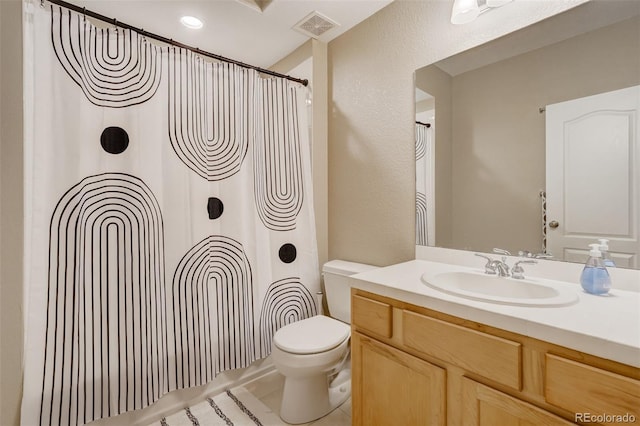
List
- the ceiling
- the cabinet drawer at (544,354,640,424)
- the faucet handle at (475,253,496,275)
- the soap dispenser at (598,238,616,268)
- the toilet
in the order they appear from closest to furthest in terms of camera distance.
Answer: the cabinet drawer at (544,354,640,424) → the soap dispenser at (598,238,616,268) → the faucet handle at (475,253,496,275) → the toilet → the ceiling

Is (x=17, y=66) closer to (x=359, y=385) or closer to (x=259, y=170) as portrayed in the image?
(x=259, y=170)

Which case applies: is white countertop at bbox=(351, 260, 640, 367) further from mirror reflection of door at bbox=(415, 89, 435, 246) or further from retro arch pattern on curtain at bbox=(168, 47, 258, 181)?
retro arch pattern on curtain at bbox=(168, 47, 258, 181)

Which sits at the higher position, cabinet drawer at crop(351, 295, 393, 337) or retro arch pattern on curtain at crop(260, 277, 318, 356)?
cabinet drawer at crop(351, 295, 393, 337)

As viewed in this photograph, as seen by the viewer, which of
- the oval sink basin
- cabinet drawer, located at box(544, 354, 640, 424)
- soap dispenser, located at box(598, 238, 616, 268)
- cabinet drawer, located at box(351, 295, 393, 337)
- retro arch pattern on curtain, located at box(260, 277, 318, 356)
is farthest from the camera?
retro arch pattern on curtain, located at box(260, 277, 318, 356)

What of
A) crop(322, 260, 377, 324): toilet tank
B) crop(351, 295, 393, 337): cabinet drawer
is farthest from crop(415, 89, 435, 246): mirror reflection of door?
crop(351, 295, 393, 337): cabinet drawer

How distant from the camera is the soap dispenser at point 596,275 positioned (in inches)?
39.2

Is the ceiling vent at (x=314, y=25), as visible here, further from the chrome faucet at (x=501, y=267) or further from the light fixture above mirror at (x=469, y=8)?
the chrome faucet at (x=501, y=267)

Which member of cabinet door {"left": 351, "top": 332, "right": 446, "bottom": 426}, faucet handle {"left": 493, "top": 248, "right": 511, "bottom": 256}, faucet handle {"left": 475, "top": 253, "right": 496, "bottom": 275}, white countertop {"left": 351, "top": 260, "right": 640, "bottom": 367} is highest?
faucet handle {"left": 493, "top": 248, "right": 511, "bottom": 256}

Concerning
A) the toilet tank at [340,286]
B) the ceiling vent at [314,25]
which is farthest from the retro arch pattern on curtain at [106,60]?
the toilet tank at [340,286]

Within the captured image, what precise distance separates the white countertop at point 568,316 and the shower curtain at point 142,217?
95 cm

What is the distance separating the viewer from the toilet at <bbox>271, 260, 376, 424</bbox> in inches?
56.2

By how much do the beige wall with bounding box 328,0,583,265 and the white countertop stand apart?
0.68m

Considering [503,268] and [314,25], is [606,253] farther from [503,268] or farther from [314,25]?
[314,25]

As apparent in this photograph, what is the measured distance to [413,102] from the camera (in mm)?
1649
